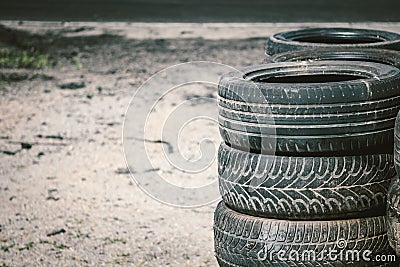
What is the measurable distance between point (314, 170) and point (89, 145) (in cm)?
340

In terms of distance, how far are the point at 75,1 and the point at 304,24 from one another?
15.2 ft

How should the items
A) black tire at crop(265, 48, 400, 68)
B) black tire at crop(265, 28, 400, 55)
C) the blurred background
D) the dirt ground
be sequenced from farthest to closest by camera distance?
the blurred background < black tire at crop(265, 28, 400, 55) < the dirt ground < black tire at crop(265, 48, 400, 68)

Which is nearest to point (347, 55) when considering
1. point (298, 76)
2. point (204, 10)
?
point (298, 76)

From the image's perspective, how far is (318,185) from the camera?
3305mm

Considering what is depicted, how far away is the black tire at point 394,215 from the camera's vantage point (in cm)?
306

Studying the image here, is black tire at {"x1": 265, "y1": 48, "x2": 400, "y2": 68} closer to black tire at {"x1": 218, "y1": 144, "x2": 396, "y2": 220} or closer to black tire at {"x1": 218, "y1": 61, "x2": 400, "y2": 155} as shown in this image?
black tire at {"x1": 218, "y1": 61, "x2": 400, "y2": 155}

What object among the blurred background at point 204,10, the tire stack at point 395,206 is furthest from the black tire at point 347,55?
the blurred background at point 204,10

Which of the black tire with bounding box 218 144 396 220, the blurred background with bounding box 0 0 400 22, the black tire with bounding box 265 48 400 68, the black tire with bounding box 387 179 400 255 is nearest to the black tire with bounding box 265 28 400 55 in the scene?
the black tire with bounding box 265 48 400 68

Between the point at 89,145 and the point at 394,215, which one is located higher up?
the point at 394,215

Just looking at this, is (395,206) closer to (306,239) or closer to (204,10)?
(306,239)

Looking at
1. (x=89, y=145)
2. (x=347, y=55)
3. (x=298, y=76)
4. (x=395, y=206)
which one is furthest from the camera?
(x=89, y=145)

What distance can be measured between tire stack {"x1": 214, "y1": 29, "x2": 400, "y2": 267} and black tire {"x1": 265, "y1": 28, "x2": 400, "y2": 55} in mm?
1568

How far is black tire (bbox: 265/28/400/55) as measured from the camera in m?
5.05

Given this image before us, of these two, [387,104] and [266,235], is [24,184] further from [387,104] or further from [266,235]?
[387,104]
